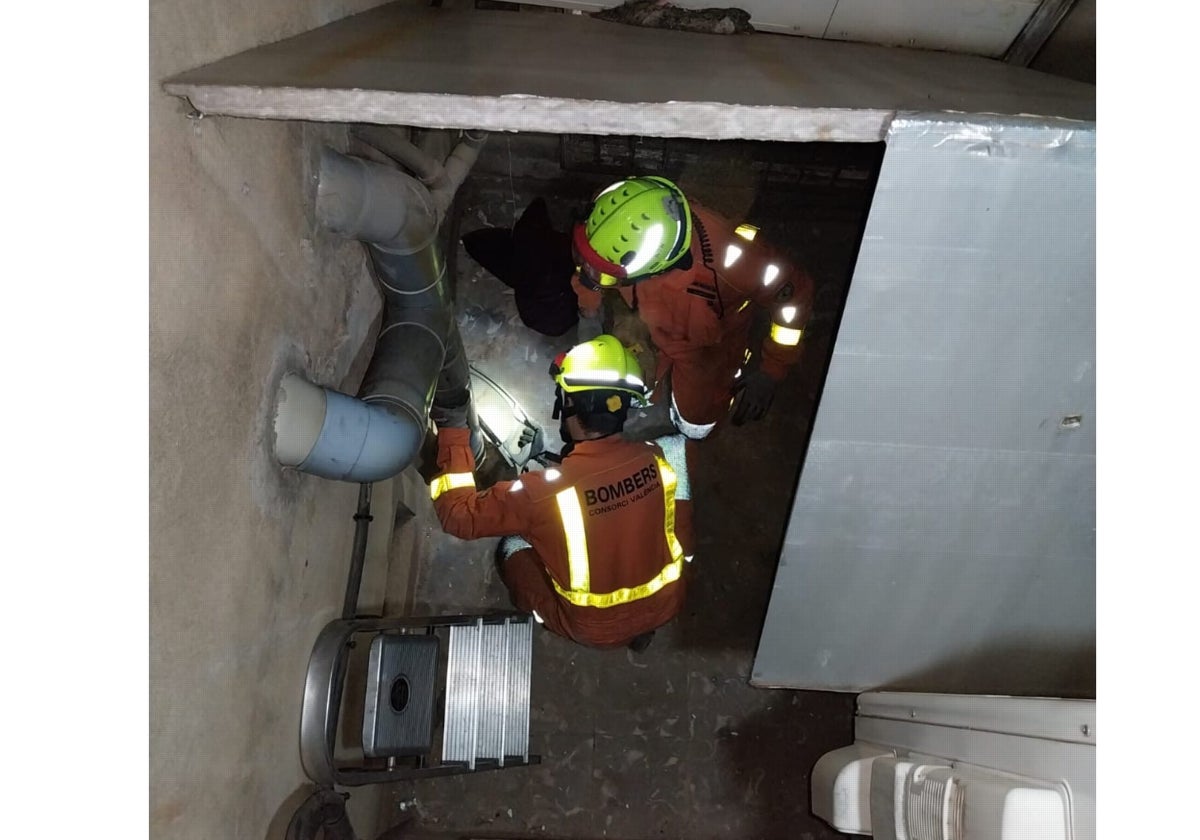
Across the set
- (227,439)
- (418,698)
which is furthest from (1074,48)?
(418,698)

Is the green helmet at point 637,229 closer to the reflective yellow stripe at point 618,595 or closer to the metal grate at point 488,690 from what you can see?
the reflective yellow stripe at point 618,595

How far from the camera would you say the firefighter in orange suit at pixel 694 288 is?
2.54 meters

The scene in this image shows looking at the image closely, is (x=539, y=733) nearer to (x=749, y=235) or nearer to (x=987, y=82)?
(x=749, y=235)

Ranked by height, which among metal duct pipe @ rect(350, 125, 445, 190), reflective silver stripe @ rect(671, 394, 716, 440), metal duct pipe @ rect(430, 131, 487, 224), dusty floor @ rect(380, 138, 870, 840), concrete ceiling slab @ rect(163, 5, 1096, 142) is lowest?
dusty floor @ rect(380, 138, 870, 840)

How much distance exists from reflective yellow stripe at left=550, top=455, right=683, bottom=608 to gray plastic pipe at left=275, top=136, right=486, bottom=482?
1.94ft

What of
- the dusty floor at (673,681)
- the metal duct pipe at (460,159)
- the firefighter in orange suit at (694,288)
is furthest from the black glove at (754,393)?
the metal duct pipe at (460,159)

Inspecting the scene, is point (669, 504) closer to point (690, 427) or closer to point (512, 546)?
point (690, 427)

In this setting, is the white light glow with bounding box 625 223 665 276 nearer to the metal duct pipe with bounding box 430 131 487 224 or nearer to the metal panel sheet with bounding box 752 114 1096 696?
the metal duct pipe with bounding box 430 131 487 224

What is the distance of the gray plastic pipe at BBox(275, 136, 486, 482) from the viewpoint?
174 cm

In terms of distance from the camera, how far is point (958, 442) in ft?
5.96

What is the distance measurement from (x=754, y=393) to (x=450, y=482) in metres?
1.44

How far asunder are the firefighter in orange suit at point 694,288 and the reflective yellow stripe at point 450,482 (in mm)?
851

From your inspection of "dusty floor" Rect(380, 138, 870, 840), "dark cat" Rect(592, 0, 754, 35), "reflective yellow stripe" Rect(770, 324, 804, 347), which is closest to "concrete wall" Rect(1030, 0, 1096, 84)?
"dark cat" Rect(592, 0, 754, 35)
